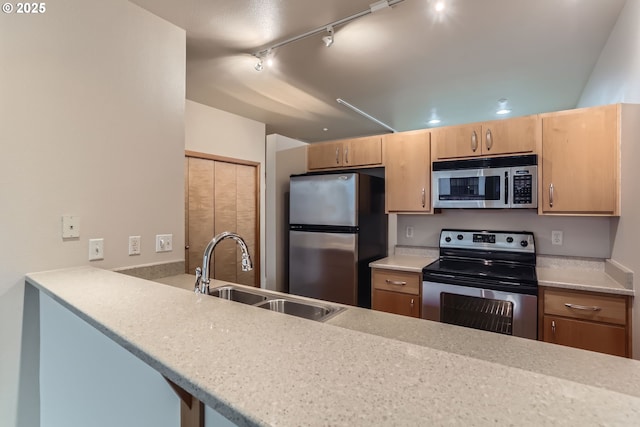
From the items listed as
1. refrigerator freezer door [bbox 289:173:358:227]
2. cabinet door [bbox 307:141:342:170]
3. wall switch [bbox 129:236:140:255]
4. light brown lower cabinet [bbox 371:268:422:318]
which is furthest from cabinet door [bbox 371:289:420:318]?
wall switch [bbox 129:236:140:255]

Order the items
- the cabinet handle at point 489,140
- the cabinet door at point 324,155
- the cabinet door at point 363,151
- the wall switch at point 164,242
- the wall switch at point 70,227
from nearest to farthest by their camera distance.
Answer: the wall switch at point 70,227 < the wall switch at point 164,242 < the cabinet handle at point 489,140 < the cabinet door at point 363,151 < the cabinet door at point 324,155

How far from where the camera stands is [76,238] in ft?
5.40

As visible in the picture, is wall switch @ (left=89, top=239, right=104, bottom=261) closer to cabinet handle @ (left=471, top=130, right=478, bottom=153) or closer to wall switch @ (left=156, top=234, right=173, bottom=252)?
wall switch @ (left=156, top=234, right=173, bottom=252)

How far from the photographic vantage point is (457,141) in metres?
2.69

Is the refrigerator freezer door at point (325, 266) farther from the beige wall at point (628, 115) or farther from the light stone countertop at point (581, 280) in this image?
the beige wall at point (628, 115)

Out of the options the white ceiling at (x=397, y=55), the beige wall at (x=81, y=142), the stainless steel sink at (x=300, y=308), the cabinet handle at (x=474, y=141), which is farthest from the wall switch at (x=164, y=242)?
the cabinet handle at (x=474, y=141)

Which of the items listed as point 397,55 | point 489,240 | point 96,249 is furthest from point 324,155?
point 96,249

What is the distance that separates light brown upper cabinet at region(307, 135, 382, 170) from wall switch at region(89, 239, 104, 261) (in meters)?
2.21

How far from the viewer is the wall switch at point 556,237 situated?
2594 mm

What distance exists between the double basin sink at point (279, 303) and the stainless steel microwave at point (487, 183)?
5.61 ft

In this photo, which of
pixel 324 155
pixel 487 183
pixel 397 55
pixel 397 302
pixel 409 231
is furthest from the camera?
pixel 324 155

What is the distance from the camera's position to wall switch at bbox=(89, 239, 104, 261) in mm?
1699

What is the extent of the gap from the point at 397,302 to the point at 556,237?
1395mm

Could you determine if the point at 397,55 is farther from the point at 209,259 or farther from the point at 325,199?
the point at 209,259
